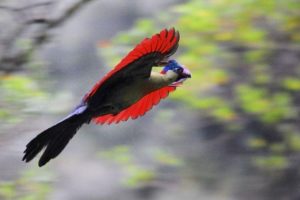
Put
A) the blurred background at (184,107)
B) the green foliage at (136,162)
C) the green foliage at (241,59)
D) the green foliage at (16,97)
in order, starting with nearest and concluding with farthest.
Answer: the green foliage at (16,97), the blurred background at (184,107), the green foliage at (241,59), the green foliage at (136,162)

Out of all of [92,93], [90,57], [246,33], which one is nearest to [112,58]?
[246,33]

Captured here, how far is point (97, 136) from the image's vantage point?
153 inches

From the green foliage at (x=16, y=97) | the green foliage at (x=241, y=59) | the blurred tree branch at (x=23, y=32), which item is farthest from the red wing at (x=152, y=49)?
the green foliage at (x=241, y=59)

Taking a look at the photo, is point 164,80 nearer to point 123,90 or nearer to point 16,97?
point 123,90

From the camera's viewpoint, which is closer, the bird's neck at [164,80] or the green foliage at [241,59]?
the bird's neck at [164,80]

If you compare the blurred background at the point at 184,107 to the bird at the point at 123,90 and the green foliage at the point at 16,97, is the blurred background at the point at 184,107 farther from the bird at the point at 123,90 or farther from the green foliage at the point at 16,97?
the bird at the point at 123,90

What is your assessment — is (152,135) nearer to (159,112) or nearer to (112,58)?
(159,112)

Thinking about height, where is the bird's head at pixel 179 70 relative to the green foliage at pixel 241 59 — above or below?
below

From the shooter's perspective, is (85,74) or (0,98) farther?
(85,74)

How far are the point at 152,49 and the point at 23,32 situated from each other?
132cm

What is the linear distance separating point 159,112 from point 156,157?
24cm

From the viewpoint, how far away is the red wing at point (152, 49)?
28.9 inches

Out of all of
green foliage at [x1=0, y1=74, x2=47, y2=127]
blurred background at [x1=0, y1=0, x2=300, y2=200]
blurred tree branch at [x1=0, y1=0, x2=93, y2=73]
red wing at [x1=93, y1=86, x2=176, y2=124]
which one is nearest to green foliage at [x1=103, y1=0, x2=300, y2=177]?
blurred background at [x1=0, y1=0, x2=300, y2=200]

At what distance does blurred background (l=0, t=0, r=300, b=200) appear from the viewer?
8.24 ft
